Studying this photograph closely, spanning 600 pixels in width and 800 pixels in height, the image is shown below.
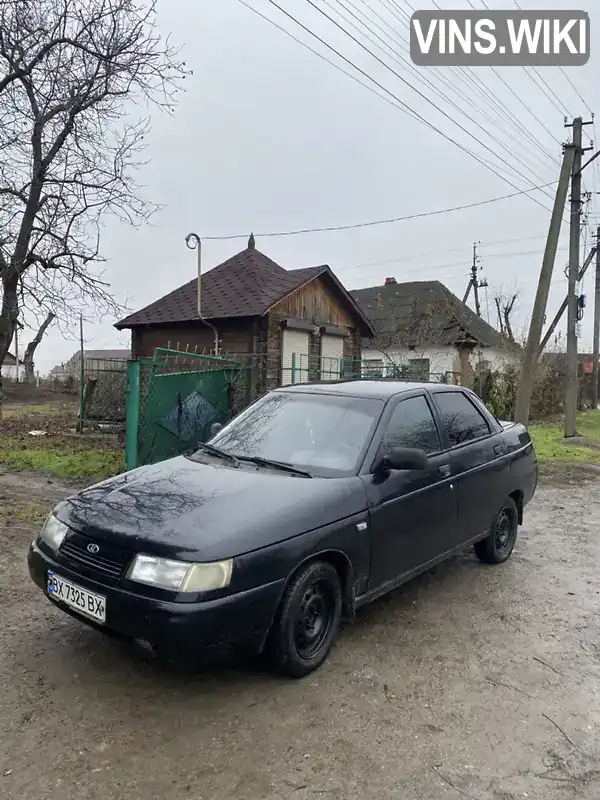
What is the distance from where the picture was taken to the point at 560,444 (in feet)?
45.8

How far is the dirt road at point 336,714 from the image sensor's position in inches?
91.4

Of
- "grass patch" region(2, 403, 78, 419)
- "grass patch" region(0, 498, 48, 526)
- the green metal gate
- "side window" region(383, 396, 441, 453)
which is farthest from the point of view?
"grass patch" region(2, 403, 78, 419)

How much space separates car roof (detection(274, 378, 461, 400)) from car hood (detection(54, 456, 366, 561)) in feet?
2.94

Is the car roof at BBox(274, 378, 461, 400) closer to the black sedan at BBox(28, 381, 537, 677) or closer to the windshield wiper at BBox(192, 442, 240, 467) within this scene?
the black sedan at BBox(28, 381, 537, 677)

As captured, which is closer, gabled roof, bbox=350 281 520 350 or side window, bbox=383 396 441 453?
side window, bbox=383 396 441 453

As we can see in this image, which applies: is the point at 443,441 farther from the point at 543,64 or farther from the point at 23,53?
the point at 23,53

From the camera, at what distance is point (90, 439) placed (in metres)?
12.1

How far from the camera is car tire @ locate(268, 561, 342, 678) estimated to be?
2.91 meters

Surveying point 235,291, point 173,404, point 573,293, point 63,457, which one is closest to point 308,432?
point 173,404

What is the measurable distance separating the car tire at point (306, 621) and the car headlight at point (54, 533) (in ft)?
4.06

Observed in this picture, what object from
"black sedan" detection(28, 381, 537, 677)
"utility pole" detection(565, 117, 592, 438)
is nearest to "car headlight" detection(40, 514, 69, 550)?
"black sedan" detection(28, 381, 537, 677)

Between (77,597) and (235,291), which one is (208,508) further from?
(235,291)

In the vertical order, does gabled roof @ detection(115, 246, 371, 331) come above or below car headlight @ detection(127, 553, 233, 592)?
above

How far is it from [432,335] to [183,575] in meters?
23.5
